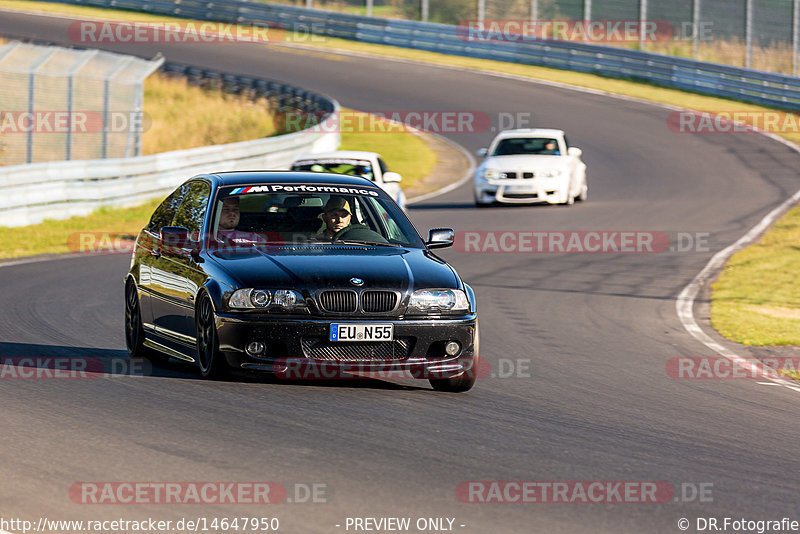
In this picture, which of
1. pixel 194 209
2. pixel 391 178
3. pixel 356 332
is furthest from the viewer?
pixel 391 178

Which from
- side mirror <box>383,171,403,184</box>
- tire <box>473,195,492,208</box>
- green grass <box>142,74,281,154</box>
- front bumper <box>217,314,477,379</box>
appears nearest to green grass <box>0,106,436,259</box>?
tire <box>473,195,492,208</box>

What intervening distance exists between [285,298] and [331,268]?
1.28 feet

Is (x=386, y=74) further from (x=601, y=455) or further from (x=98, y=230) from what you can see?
(x=601, y=455)

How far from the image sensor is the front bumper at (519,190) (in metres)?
26.4

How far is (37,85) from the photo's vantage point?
25594 millimetres

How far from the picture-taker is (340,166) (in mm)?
21453

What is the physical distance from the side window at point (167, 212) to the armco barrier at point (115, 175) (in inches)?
433

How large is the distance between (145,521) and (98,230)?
17.2m

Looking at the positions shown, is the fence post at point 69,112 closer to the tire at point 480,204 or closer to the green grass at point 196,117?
the tire at point 480,204

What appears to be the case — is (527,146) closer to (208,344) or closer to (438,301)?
(438,301)

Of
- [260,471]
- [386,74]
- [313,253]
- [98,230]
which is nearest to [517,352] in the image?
[313,253]

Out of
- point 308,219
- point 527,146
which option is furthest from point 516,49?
point 308,219

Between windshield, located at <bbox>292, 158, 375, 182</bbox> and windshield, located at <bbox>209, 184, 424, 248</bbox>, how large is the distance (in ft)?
37.7

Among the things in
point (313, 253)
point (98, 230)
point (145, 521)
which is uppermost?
point (313, 253)
